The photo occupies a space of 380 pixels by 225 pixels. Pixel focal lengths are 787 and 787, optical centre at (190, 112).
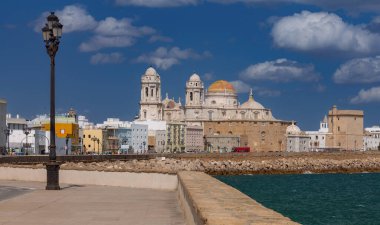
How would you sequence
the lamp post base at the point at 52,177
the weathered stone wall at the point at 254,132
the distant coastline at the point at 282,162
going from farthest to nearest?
the weathered stone wall at the point at 254,132
the distant coastline at the point at 282,162
the lamp post base at the point at 52,177

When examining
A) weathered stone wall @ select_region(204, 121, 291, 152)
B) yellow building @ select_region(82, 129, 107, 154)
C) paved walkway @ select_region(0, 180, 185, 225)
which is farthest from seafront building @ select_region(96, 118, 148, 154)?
paved walkway @ select_region(0, 180, 185, 225)

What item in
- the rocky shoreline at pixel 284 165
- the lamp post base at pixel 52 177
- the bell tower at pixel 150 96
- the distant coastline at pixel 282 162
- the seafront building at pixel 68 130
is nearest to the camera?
the lamp post base at pixel 52 177

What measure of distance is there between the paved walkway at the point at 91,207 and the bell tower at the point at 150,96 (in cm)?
17094

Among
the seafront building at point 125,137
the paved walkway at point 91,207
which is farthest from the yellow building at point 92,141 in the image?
the paved walkway at point 91,207

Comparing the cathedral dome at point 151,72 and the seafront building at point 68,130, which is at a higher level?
the cathedral dome at point 151,72

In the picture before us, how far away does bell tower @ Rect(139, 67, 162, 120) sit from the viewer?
629 ft

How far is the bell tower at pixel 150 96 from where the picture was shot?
191750 mm

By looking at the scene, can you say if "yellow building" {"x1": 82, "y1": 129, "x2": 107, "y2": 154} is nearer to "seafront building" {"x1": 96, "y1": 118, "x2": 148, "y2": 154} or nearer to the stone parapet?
"seafront building" {"x1": 96, "y1": 118, "x2": 148, "y2": 154}

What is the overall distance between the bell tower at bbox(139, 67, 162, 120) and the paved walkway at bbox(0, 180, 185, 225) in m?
171

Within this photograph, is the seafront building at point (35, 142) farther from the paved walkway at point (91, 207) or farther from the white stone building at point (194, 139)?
the paved walkway at point (91, 207)

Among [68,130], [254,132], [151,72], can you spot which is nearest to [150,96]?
[151,72]

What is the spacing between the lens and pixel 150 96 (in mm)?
194375

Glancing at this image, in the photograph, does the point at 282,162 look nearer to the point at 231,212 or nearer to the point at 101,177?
the point at 101,177

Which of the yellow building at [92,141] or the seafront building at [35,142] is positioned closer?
the seafront building at [35,142]
